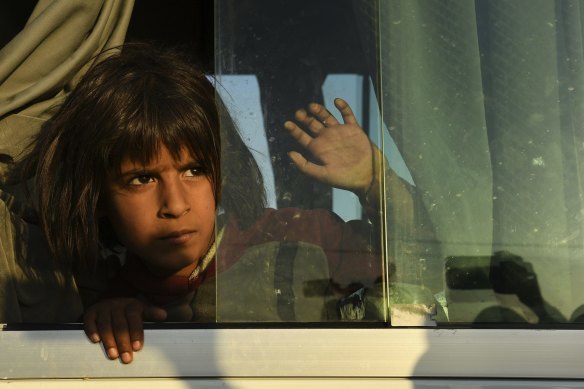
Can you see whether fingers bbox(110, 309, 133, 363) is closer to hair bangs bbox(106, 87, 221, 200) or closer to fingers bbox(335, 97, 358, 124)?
hair bangs bbox(106, 87, 221, 200)

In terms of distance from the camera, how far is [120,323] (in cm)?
181

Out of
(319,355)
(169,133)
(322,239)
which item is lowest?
(319,355)

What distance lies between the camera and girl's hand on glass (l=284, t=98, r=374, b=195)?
6.02ft

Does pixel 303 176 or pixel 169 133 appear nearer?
pixel 303 176

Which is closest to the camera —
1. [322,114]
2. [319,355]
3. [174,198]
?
[319,355]

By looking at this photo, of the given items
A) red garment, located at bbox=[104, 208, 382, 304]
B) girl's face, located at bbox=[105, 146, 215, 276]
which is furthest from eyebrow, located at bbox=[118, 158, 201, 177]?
red garment, located at bbox=[104, 208, 382, 304]

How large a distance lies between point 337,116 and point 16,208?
0.81 metres

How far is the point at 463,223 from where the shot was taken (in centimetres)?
184

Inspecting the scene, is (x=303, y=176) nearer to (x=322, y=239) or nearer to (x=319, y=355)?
(x=322, y=239)

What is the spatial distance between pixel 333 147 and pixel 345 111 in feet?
0.25

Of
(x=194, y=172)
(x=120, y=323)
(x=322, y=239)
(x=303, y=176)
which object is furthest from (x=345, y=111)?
(x=120, y=323)

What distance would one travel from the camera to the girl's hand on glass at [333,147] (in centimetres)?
183

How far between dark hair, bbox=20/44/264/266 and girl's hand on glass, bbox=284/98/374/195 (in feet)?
0.82

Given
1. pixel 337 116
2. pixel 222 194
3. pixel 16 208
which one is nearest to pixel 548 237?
pixel 337 116
